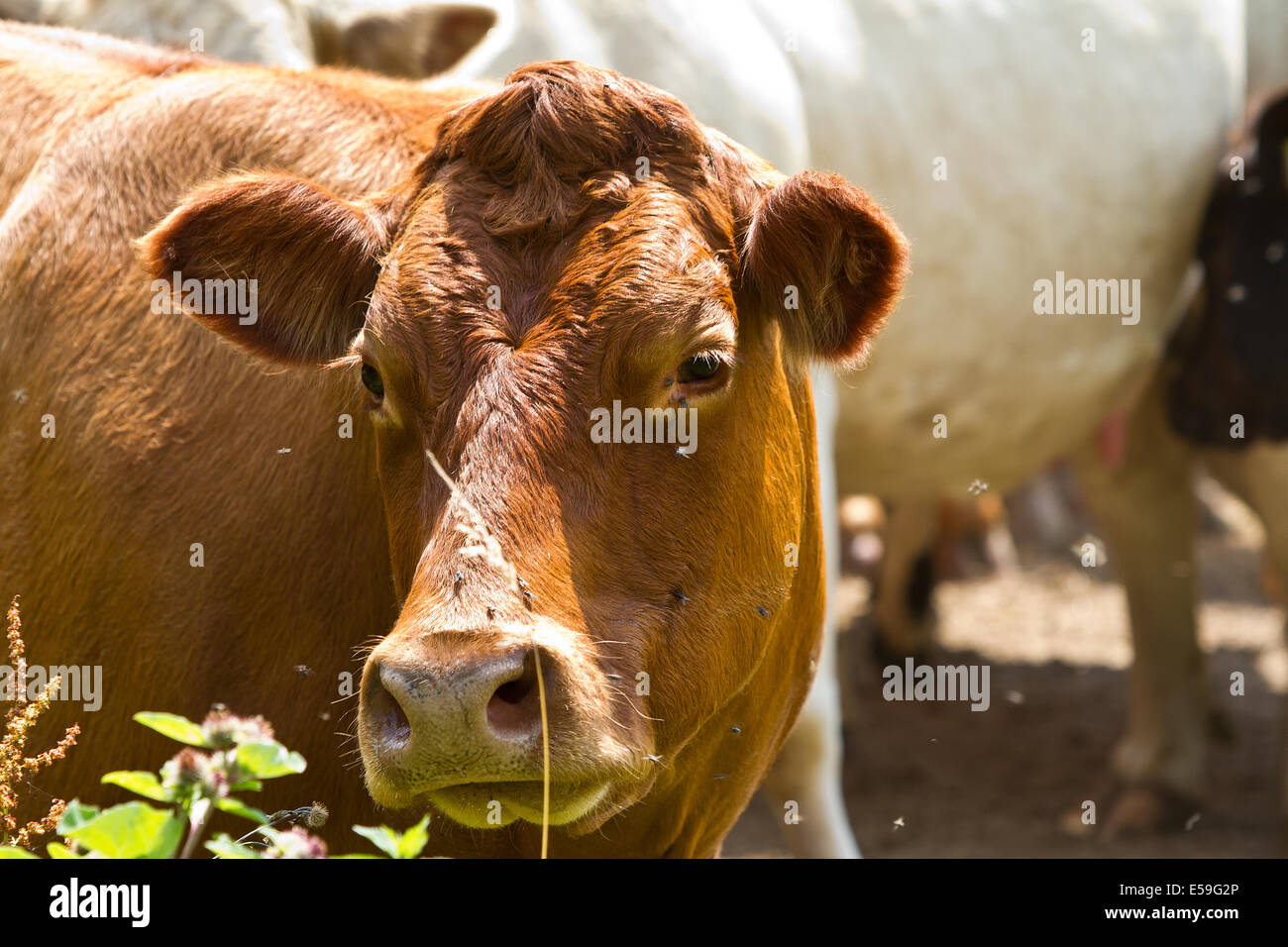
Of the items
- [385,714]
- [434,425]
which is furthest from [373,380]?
[385,714]

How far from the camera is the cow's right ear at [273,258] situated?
286cm

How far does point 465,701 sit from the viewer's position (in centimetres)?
212

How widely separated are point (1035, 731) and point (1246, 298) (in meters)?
3.26

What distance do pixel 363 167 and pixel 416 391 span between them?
0.83 metres

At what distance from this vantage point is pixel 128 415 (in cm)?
309

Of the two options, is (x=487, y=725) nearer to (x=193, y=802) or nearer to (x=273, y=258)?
(x=193, y=802)

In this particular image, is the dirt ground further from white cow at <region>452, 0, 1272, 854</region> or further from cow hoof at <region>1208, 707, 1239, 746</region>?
white cow at <region>452, 0, 1272, 854</region>

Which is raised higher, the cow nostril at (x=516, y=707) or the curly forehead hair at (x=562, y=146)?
the curly forehead hair at (x=562, y=146)

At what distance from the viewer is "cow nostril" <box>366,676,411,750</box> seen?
225cm

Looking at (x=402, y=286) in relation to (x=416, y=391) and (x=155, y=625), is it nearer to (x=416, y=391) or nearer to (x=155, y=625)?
(x=416, y=391)

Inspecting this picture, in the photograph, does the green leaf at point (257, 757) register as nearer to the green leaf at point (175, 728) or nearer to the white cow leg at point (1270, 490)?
the green leaf at point (175, 728)

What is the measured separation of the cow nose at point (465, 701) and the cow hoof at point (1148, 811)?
226 inches

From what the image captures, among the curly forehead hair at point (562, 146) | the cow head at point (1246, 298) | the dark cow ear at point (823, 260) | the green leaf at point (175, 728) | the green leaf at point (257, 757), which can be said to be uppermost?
the cow head at point (1246, 298)

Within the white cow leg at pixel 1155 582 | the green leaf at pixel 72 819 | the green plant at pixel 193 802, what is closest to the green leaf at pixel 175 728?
the green plant at pixel 193 802
